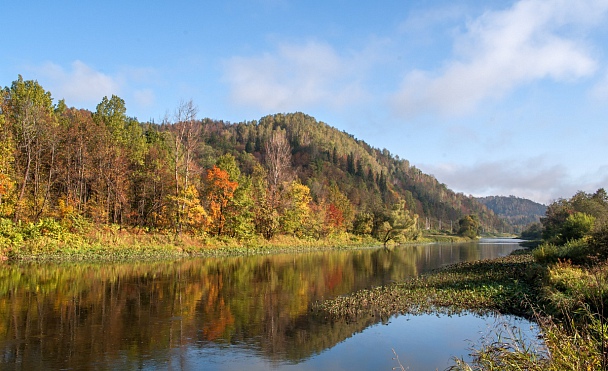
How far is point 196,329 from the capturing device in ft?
46.8

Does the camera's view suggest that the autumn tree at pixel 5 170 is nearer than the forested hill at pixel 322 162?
Yes

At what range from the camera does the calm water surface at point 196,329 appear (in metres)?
11.2

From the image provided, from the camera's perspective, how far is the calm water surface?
11188 mm

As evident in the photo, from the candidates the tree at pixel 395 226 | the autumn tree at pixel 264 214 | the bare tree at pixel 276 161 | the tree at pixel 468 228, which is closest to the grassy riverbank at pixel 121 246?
the autumn tree at pixel 264 214

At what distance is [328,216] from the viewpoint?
75.4m

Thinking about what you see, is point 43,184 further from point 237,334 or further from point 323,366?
point 323,366

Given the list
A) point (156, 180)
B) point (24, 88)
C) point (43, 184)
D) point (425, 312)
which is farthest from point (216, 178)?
point (425, 312)

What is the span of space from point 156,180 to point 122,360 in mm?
41109

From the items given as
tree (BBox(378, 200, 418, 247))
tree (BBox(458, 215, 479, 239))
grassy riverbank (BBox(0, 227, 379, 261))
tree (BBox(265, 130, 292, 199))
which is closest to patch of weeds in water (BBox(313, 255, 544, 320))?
grassy riverbank (BBox(0, 227, 379, 261))

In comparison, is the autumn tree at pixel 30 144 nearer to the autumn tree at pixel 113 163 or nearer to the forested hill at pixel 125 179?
the forested hill at pixel 125 179

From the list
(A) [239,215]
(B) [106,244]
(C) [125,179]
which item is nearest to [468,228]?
(A) [239,215]

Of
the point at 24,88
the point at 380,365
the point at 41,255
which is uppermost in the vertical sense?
the point at 24,88

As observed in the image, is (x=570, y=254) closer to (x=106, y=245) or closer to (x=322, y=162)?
(x=106, y=245)

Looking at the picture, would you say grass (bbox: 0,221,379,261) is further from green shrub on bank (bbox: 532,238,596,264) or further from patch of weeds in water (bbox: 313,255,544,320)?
green shrub on bank (bbox: 532,238,596,264)
